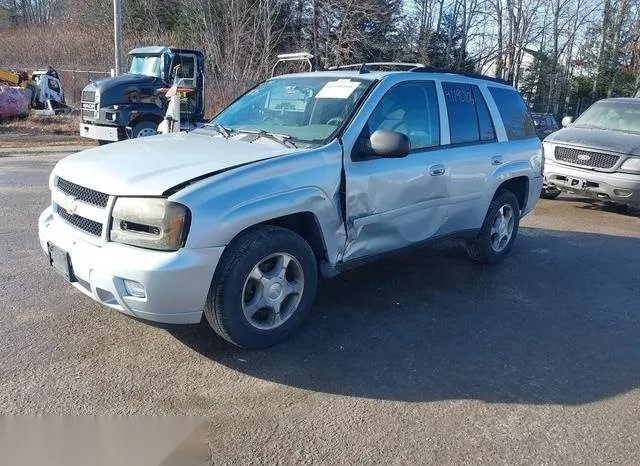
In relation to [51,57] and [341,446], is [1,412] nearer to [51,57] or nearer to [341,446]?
[341,446]

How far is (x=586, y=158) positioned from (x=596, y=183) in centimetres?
47

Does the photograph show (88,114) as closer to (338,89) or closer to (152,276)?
(338,89)

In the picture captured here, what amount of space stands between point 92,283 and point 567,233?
6503mm

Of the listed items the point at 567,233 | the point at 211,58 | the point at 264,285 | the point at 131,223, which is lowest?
the point at 567,233

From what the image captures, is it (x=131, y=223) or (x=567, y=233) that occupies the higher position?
(x=131, y=223)

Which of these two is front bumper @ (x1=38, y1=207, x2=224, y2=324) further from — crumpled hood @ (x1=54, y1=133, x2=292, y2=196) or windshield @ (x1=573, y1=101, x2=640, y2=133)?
windshield @ (x1=573, y1=101, x2=640, y2=133)

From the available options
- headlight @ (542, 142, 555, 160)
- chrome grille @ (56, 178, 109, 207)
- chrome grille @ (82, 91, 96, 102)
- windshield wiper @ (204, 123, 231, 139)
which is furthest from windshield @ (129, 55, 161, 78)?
chrome grille @ (56, 178, 109, 207)

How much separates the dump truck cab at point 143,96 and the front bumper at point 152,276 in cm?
1081

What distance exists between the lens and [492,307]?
4805 mm

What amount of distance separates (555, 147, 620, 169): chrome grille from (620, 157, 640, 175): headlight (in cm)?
15

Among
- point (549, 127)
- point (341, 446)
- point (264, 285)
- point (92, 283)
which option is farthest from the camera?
point (549, 127)

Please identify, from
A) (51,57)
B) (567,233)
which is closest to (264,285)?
(567,233)

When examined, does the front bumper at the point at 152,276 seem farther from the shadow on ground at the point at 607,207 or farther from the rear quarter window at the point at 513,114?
the shadow on ground at the point at 607,207

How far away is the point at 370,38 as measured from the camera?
31.7m
